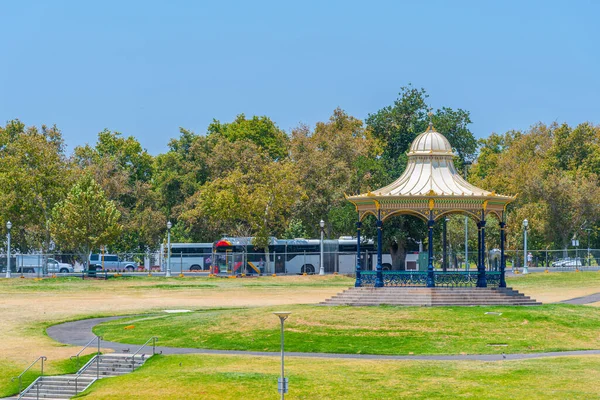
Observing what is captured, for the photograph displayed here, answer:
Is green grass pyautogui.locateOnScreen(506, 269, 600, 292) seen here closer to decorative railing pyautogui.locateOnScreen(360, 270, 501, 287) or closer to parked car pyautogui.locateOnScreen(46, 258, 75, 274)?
decorative railing pyautogui.locateOnScreen(360, 270, 501, 287)

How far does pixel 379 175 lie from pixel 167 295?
28274 mm

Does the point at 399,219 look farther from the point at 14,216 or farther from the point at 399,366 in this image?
the point at 399,366

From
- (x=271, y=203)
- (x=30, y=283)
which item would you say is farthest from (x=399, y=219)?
(x=30, y=283)

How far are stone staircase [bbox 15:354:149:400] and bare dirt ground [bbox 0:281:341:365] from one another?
2.49 m

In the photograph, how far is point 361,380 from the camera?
120 ft

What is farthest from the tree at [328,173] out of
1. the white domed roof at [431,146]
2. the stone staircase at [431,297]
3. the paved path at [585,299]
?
the stone staircase at [431,297]

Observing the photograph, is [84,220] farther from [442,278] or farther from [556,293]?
[442,278]

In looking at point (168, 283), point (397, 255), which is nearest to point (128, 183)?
point (168, 283)

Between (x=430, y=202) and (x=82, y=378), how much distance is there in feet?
74.0

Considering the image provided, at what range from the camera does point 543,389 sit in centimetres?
3462

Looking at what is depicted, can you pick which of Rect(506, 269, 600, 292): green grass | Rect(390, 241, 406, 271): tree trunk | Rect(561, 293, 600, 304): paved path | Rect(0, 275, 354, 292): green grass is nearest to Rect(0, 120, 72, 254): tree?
Rect(0, 275, 354, 292): green grass

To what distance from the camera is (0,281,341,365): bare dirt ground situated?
152ft

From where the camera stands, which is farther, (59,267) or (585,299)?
(59,267)

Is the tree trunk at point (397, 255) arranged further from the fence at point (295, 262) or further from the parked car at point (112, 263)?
the parked car at point (112, 263)
